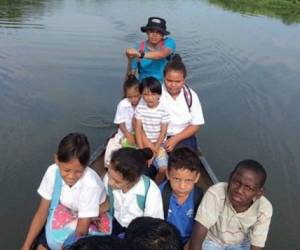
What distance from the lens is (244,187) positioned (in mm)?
2775

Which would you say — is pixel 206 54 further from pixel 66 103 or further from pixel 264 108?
pixel 66 103

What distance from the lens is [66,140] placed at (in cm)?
281

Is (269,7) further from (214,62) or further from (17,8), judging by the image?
(17,8)

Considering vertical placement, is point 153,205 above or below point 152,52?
below

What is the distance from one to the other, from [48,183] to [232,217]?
4.54 feet

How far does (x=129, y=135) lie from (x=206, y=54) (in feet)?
27.4

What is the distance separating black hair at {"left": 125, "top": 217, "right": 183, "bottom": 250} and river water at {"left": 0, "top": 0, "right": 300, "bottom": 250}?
2903mm

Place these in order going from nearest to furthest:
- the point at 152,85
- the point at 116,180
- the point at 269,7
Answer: the point at 116,180, the point at 152,85, the point at 269,7

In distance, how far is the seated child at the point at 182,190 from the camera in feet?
9.87

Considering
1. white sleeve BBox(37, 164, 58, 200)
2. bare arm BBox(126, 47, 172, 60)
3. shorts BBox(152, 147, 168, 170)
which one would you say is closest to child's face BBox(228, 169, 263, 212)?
white sleeve BBox(37, 164, 58, 200)

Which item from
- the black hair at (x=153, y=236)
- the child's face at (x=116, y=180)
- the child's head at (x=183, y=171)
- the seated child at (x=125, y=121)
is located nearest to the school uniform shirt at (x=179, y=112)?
the seated child at (x=125, y=121)

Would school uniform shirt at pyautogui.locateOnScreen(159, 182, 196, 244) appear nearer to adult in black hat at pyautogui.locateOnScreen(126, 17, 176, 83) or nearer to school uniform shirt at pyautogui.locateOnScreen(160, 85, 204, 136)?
school uniform shirt at pyautogui.locateOnScreen(160, 85, 204, 136)

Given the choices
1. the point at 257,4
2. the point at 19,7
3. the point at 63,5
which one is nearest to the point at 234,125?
the point at 19,7

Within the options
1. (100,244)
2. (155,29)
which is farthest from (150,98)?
(100,244)
